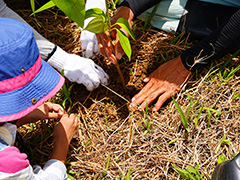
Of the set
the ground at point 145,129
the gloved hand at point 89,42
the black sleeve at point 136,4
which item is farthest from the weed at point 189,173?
the black sleeve at point 136,4

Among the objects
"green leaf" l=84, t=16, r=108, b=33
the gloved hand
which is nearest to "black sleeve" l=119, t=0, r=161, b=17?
the gloved hand

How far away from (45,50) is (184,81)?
2.41ft

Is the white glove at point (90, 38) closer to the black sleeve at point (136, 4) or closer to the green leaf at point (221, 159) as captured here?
the black sleeve at point (136, 4)

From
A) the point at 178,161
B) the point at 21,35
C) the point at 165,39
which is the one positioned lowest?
the point at 178,161

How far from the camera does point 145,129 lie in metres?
1.22

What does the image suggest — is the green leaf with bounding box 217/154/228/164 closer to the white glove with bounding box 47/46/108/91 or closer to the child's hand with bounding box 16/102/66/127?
the white glove with bounding box 47/46/108/91

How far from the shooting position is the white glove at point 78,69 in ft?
3.97

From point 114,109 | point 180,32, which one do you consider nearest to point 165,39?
point 180,32

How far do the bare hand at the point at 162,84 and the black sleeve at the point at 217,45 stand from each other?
0.16 feet

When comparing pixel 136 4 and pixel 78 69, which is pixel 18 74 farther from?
pixel 136 4

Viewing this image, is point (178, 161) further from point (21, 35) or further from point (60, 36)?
point (60, 36)

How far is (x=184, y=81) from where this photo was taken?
1.26 m

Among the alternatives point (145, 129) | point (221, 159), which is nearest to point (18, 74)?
point (145, 129)

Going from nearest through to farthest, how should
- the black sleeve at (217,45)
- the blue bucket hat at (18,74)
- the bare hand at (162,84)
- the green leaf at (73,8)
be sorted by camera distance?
the green leaf at (73,8)
the blue bucket hat at (18,74)
the black sleeve at (217,45)
the bare hand at (162,84)
